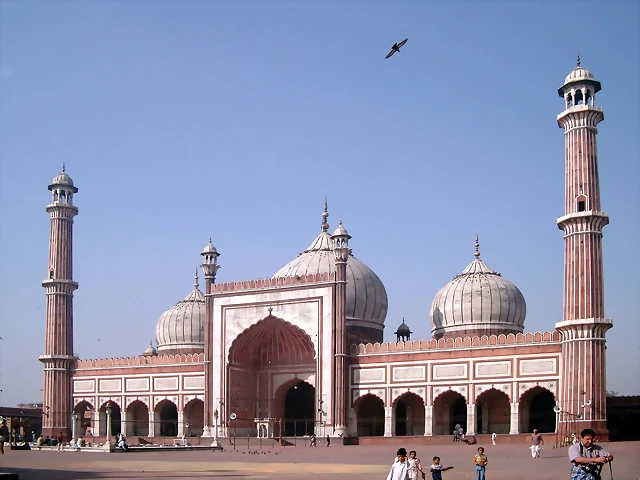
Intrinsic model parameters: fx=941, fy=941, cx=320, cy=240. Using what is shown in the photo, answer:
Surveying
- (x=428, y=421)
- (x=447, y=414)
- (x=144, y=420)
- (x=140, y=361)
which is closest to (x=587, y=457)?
(x=428, y=421)

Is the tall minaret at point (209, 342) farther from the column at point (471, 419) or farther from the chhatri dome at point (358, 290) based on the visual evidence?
the column at point (471, 419)

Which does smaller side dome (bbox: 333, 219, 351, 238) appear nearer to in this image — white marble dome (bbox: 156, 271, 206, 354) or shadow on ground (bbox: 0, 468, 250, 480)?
white marble dome (bbox: 156, 271, 206, 354)

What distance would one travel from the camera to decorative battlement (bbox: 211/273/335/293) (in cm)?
3366

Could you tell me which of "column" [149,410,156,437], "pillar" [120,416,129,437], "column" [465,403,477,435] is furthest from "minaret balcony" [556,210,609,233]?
"pillar" [120,416,129,437]

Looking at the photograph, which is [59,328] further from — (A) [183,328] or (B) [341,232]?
(B) [341,232]

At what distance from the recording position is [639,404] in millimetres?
30078

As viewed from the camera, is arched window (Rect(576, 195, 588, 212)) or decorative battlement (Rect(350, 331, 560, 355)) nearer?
arched window (Rect(576, 195, 588, 212))

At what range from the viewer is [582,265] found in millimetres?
28234

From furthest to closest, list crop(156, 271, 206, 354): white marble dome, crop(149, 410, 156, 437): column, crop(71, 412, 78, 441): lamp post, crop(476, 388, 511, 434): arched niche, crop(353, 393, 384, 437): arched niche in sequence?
crop(156, 271, 206, 354): white marble dome
crop(71, 412, 78, 441): lamp post
crop(149, 410, 156, 437): column
crop(353, 393, 384, 437): arched niche
crop(476, 388, 511, 434): arched niche

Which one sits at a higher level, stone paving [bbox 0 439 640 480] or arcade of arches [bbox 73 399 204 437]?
stone paving [bbox 0 439 640 480]

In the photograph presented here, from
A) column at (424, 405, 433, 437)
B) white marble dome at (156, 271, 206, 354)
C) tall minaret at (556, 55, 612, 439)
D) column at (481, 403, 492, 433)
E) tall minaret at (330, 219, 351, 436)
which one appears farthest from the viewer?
white marble dome at (156, 271, 206, 354)

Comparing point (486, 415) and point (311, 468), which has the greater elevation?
point (311, 468)

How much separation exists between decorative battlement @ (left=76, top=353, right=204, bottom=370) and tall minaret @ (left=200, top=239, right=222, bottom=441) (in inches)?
40.4

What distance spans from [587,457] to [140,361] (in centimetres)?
3241
